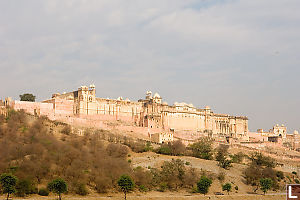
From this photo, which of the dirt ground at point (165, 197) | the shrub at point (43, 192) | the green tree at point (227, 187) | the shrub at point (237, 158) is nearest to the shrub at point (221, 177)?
the green tree at point (227, 187)

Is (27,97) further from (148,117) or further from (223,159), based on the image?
(223,159)

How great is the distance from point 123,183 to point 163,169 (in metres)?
9.33

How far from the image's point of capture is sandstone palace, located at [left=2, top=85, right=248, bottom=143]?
5894 centimetres

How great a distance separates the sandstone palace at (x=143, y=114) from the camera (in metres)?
58.9

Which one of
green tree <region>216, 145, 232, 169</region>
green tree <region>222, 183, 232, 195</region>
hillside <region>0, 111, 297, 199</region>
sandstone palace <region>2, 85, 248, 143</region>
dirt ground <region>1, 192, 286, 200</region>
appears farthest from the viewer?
sandstone palace <region>2, 85, 248, 143</region>

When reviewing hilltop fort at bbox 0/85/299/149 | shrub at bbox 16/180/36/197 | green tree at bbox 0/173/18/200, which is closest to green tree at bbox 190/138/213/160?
hilltop fort at bbox 0/85/299/149

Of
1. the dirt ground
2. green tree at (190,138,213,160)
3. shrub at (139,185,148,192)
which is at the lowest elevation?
the dirt ground

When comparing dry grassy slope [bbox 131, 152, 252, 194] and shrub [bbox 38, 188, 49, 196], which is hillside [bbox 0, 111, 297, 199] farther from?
shrub [bbox 38, 188, 49, 196]

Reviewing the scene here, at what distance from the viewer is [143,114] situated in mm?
69562

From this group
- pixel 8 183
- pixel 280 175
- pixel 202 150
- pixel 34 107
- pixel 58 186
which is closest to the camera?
pixel 8 183

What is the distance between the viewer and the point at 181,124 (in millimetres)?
73438

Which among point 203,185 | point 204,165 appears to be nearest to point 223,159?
point 204,165

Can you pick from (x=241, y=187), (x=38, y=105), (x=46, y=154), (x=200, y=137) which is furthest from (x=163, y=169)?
(x=200, y=137)

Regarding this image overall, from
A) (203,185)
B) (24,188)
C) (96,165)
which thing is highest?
(96,165)
